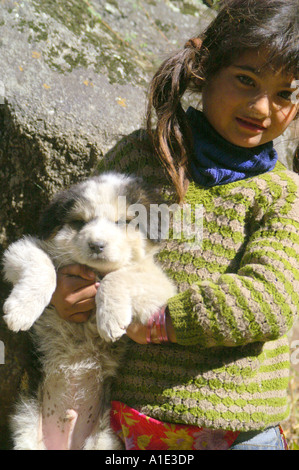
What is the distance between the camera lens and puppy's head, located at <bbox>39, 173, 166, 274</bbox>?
233 centimetres

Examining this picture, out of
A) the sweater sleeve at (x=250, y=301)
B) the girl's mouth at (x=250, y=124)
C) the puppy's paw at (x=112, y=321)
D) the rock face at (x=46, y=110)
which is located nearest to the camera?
the sweater sleeve at (x=250, y=301)

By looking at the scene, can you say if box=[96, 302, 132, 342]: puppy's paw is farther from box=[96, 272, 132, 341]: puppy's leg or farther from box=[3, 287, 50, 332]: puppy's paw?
box=[3, 287, 50, 332]: puppy's paw

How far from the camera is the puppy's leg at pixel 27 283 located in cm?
214

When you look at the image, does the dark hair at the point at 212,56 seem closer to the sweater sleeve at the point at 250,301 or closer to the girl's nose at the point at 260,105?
the girl's nose at the point at 260,105

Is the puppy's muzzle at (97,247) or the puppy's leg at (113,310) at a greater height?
the puppy's muzzle at (97,247)

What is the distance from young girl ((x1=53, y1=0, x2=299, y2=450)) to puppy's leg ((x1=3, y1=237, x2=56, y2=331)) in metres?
0.12

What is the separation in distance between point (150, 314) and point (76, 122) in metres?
1.43

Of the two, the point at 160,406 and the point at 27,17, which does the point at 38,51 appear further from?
the point at 160,406

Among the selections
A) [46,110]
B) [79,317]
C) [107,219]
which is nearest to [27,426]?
[79,317]

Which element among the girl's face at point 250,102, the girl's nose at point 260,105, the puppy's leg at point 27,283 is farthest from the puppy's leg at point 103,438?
the girl's nose at point 260,105

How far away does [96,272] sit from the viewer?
2430 millimetres

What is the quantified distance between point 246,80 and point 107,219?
95 cm

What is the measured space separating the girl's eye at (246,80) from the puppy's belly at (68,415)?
1.67 metres

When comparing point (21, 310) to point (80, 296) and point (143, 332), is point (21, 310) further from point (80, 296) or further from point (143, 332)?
point (143, 332)
